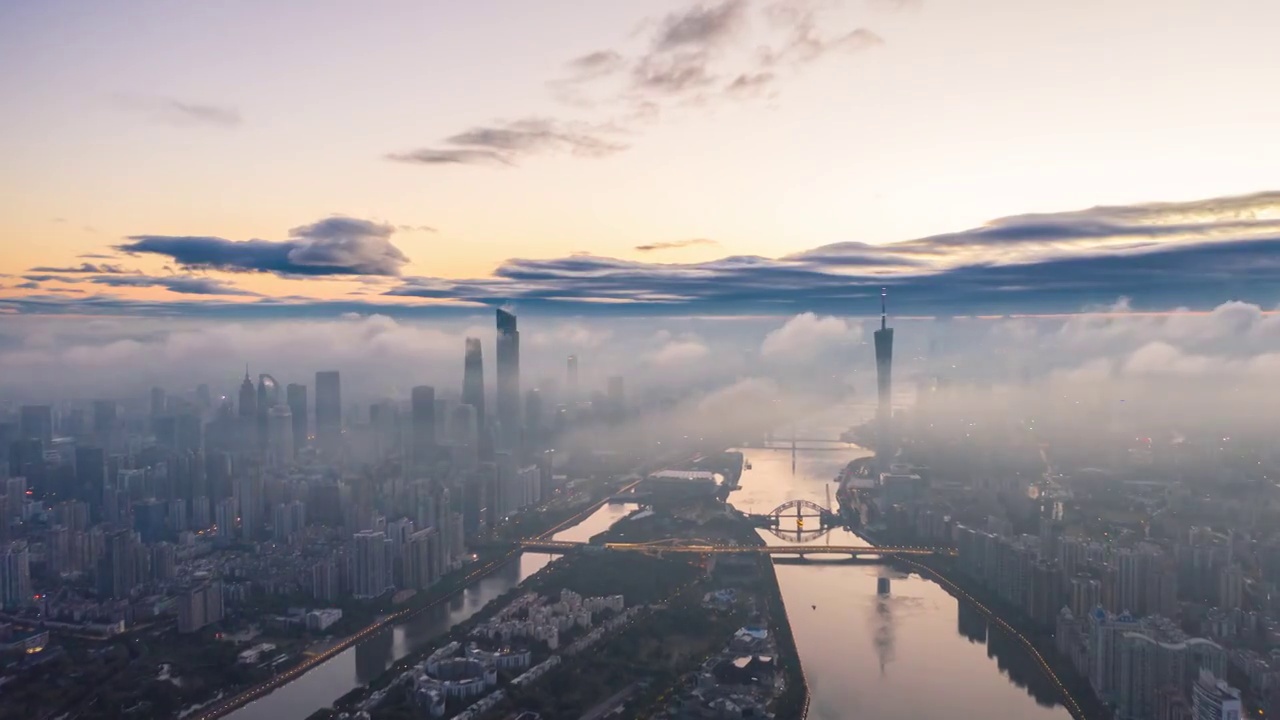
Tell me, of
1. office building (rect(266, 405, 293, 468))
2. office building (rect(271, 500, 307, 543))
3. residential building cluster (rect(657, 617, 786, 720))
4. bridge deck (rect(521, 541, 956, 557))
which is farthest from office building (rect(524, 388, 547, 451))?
residential building cluster (rect(657, 617, 786, 720))

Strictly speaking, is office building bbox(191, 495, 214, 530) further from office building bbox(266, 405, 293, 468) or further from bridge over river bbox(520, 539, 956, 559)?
bridge over river bbox(520, 539, 956, 559)

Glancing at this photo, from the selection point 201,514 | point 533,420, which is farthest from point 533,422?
point 201,514

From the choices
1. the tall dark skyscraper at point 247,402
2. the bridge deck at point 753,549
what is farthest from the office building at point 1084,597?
the tall dark skyscraper at point 247,402

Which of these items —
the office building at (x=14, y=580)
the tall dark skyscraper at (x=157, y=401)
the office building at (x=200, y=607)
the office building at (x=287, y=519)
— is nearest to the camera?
the office building at (x=200, y=607)

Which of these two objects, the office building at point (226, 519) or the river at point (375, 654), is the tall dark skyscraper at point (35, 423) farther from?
the river at point (375, 654)

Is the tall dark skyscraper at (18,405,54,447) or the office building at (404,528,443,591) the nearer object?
the office building at (404,528,443,591)

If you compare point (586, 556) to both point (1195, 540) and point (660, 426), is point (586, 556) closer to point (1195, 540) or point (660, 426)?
point (1195, 540)
